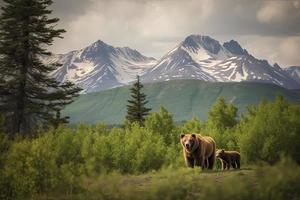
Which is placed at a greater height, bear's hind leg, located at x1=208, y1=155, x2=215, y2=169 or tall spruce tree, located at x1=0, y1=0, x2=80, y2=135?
tall spruce tree, located at x1=0, y1=0, x2=80, y2=135

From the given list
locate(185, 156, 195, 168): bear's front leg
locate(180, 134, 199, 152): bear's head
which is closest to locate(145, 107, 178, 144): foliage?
locate(185, 156, 195, 168): bear's front leg

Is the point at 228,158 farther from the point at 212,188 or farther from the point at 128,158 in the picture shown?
the point at 212,188

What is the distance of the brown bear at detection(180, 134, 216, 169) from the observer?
86.5 feet

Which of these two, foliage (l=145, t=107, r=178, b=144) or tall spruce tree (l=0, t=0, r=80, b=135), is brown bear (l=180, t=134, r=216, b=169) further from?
foliage (l=145, t=107, r=178, b=144)

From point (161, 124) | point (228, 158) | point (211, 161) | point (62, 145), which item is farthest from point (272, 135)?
point (161, 124)

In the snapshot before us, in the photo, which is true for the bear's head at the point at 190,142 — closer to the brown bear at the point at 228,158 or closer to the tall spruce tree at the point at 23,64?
the brown bear at the point at 228,158

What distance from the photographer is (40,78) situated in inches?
1471

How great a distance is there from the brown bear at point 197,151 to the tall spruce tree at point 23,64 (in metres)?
14.9

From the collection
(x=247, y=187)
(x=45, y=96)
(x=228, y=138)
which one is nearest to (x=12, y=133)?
(x=45, y=96)

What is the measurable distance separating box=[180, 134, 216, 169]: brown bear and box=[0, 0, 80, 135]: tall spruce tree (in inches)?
586

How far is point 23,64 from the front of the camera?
3647 cm

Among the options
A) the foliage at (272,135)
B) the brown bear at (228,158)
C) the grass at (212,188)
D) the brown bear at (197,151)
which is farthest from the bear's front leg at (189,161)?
the foliage at (272,135)

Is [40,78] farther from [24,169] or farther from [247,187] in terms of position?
[247,187]

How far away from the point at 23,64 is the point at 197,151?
1728cm
